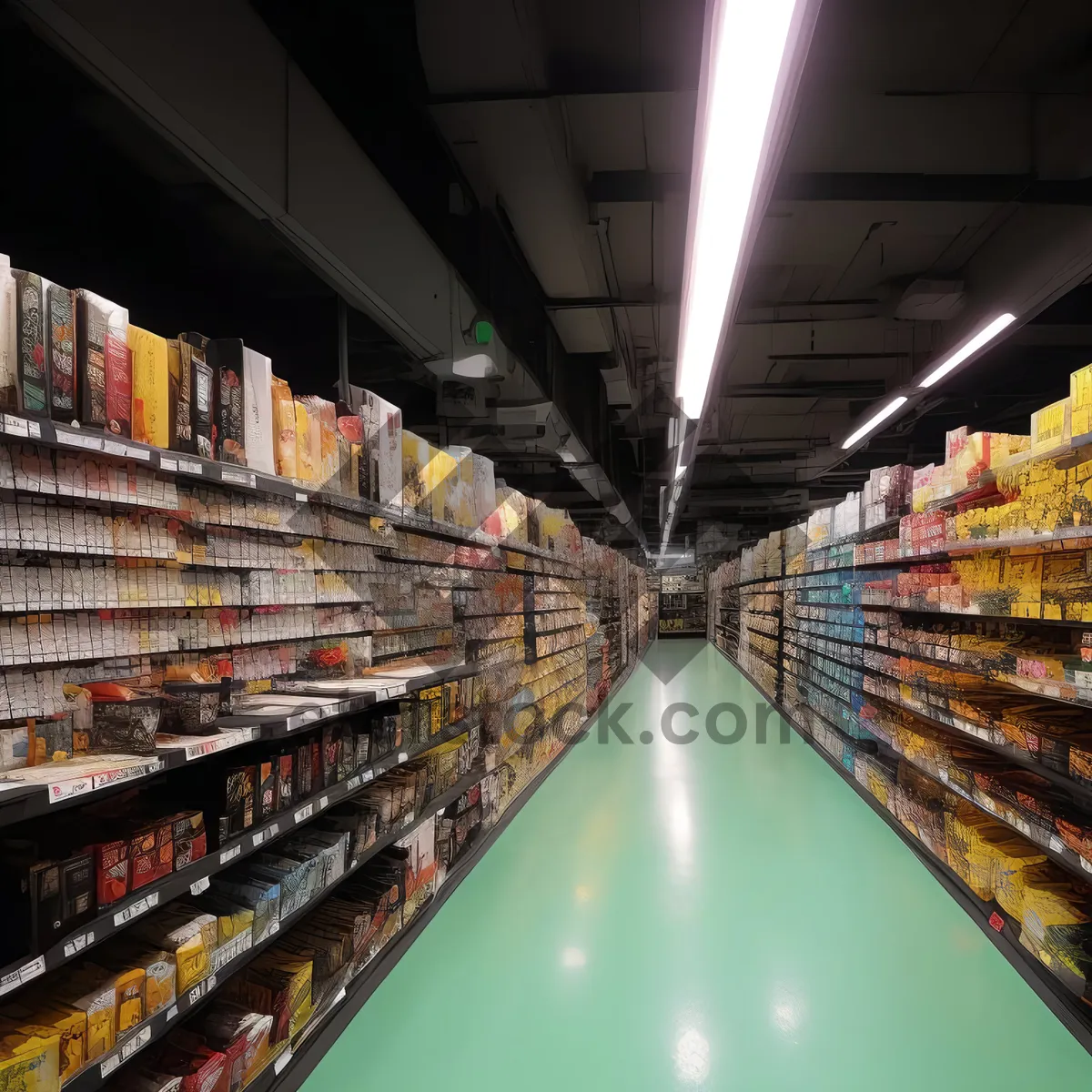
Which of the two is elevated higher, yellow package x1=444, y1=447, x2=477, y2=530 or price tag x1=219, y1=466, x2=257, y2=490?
yellow package x1=444, y1=447, x2=477, y2=530

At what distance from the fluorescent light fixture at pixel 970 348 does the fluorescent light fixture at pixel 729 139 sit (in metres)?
2.14

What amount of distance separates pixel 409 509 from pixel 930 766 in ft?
11.4

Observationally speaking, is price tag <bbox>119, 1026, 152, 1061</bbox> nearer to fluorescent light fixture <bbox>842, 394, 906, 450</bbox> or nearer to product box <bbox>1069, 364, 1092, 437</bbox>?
product box <bbox>1069, 364, 1092, 437</bbox>

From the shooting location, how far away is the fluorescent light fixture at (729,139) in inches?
66.1

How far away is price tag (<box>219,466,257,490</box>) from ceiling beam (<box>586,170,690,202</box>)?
2563mm

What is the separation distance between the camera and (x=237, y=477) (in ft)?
7.22

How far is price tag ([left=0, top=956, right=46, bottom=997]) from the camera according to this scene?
138 cm

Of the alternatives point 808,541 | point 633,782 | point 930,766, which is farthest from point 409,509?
point 808,541

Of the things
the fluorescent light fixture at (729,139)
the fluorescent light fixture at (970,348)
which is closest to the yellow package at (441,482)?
the fluorescent light fixture at (729,139)

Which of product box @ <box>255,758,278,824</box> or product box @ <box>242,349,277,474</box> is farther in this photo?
product box @ <box>242,349,277,474</box>

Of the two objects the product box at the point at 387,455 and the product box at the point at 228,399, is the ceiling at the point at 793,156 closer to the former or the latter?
the product box at the point at 387,455

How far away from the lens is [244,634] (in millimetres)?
2488

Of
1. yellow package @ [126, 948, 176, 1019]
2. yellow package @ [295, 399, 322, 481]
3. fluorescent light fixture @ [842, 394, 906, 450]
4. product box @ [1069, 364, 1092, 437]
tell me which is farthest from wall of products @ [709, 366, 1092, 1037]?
yellow package @ [126, 948, 176, 1019]

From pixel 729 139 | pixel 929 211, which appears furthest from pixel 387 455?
pixel 929 211
